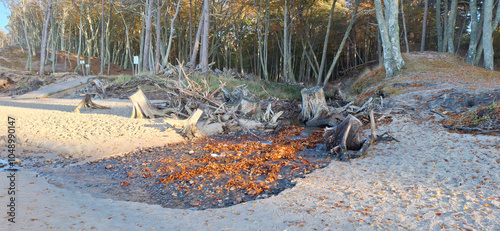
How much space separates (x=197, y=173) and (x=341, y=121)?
7.30 meters

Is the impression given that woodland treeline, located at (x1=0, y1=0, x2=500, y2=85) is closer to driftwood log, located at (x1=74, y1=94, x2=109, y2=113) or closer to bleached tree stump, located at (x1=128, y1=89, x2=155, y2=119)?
driftwood log, located at (x1=74, y1=94, x2=109, y2=113)

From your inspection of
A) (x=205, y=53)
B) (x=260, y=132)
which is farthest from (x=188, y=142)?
(x=205, y=53)

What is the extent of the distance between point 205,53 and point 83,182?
16.0 metres

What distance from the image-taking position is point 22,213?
151 inches

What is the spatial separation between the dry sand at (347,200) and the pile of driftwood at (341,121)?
0.44m

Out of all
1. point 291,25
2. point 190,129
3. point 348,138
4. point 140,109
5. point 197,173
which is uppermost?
point 291,25

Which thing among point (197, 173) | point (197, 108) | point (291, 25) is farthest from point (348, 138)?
point (291, 25)

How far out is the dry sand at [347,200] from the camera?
396cm

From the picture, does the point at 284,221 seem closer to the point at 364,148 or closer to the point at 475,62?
the point at 364,148

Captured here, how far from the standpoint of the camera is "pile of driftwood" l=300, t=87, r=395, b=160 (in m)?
7.68

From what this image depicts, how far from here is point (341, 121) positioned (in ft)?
40.1

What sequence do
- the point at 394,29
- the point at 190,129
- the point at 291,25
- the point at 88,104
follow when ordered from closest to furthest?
the point at 190,129 → the point at 88,104 → the point at 394,29 → the point at 291,25

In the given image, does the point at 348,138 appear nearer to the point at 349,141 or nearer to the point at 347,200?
the point at 349,141

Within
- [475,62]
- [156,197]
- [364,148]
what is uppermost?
[475,62]
